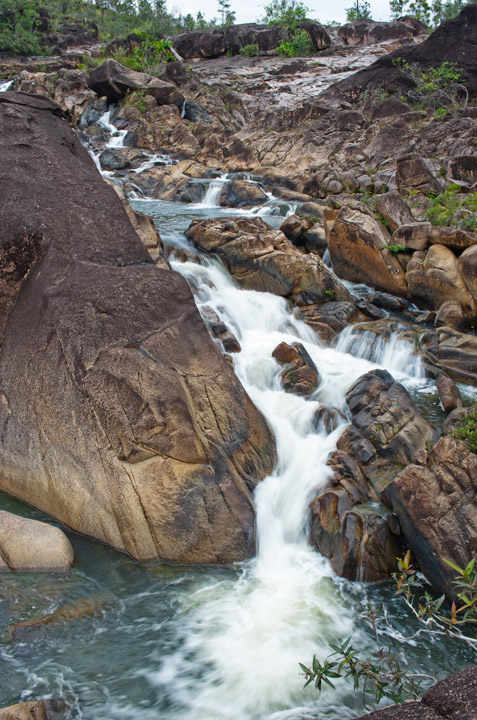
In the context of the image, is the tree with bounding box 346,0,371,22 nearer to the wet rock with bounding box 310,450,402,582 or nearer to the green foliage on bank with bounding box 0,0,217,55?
the green foliage on bank with bounding box 0,0,217,55

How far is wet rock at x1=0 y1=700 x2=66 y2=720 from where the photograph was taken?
3.90m

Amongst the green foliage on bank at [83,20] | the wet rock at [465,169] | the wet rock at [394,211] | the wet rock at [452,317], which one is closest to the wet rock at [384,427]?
the wet rock at [452,317]

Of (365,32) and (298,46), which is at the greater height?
(365,32)

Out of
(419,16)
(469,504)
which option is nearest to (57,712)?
(469,504)

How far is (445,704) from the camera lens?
2.77m

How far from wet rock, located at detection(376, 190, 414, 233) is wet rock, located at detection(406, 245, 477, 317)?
158cm

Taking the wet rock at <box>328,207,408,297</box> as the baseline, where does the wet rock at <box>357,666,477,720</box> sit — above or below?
below

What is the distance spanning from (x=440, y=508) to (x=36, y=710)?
4.45 m

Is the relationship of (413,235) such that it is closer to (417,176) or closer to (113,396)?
(417,176)

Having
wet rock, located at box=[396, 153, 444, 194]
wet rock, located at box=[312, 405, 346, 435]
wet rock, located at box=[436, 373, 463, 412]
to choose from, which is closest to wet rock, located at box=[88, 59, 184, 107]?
wet rock, located at box=[396, 153, 444, 194]

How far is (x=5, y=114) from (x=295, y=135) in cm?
2464

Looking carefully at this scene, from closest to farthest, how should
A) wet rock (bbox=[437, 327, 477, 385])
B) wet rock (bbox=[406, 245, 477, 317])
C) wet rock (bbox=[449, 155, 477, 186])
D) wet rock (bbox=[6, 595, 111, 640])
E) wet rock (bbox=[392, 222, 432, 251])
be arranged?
wet rock (bbox=[6, 595, 111, 640]) < wet rock (bbox=[437, 327, 477, 385]) < wet rock (bbox=[406, 245, 477, 317]) < wet rock (bbox=[392, 222, 432, 251]) < wet rock (bbox=[449, 155, 477, 186])

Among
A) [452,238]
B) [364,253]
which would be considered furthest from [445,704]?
[364,253]

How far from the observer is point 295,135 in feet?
99.5
